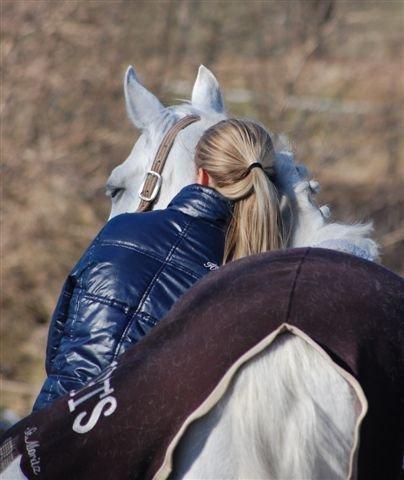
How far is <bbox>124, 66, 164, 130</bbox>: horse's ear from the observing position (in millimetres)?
3166

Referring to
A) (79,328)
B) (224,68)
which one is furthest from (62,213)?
(79,328)

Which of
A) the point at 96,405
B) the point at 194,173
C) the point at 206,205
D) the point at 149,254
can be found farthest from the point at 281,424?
the point at 194,173

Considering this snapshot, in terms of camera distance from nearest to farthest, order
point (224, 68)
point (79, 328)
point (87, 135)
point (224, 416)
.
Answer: point (224, 416)
point (79, 328)
point (87, 135)
point (224, 68)

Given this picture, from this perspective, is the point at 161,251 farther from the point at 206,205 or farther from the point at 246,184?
the point at 246,184

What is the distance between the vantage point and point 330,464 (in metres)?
2.01

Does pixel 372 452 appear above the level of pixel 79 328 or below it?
below

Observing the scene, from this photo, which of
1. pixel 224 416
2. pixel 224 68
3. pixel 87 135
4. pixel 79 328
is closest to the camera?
pixel 224 416

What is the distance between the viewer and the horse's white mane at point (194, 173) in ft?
8.34

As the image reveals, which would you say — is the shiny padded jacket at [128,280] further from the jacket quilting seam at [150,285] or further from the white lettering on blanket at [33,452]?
the white lettering on blanket at [33,452]

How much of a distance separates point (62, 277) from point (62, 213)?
1.65 ft

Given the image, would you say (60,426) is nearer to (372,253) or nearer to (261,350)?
(261,350)

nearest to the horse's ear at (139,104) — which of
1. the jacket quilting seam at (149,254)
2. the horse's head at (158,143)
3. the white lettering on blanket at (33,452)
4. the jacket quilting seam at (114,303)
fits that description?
the horse's head at (158,143)

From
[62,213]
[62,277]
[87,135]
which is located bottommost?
[62,277]

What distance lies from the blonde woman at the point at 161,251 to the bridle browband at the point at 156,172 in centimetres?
28
